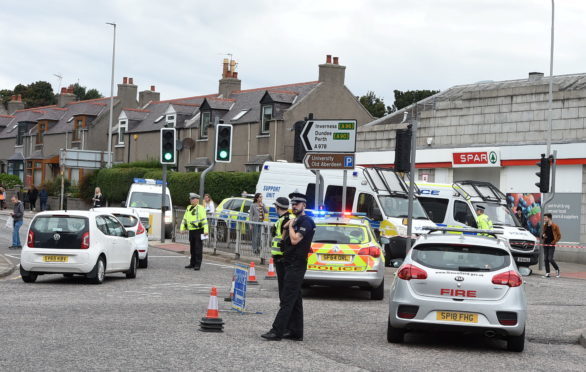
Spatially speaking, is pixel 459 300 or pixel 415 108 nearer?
pixel 459 300

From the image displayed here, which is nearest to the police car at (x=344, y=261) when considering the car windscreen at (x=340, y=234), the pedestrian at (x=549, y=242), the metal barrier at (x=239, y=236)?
the car windscreen at (x=340, y=234)

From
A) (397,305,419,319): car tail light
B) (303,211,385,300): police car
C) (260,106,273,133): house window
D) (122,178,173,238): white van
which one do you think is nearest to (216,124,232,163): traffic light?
(122,178,173,238): white van

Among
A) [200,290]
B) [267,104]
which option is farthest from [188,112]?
[200,290]

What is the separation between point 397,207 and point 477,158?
1168 cm

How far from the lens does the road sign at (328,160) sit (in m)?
20.2

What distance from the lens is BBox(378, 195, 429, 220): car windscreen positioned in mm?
26781

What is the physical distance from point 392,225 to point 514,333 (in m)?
15.0

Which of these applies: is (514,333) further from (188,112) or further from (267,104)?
(188,112)

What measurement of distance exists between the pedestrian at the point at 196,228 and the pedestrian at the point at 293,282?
35.9 ft

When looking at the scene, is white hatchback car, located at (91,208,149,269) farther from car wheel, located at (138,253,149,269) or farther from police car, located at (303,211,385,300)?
police car, located at (303,211,385,300)

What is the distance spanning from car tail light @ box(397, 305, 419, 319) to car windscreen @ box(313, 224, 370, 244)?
18.3 feet

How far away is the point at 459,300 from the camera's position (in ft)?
37.1

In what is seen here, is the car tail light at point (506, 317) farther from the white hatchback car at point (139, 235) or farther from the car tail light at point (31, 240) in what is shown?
the white hatchback car at point (139, 235)

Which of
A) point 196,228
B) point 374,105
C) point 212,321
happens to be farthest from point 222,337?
point 374,105
